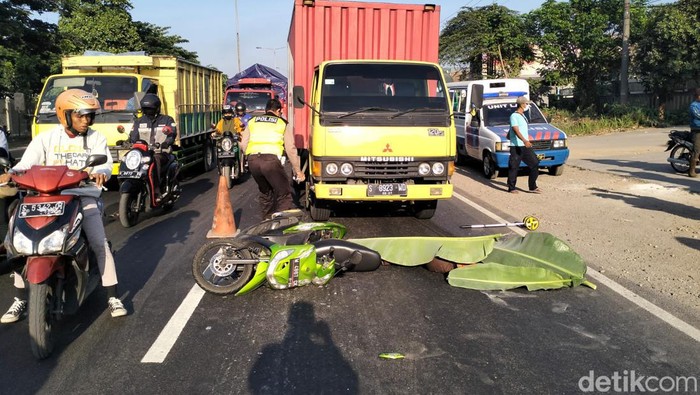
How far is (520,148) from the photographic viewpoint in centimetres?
1155

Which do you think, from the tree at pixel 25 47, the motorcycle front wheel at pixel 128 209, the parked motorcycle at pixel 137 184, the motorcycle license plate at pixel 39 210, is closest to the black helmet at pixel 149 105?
the parked motorcycle at pixel 137 184

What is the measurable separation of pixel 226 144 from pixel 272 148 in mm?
4574

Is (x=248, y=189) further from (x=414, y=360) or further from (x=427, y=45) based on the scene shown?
(x=414, y=360)

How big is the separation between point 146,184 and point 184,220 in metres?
0.79

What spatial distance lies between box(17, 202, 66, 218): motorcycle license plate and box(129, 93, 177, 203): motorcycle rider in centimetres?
484

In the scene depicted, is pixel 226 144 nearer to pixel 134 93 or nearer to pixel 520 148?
pixel 134 93

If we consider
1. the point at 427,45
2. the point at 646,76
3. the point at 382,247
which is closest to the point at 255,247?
the point at 382,247

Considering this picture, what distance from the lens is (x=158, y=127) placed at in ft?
29.7

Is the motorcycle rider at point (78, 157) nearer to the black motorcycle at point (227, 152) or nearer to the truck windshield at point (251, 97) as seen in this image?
the black motorcycle at point (227, 152)

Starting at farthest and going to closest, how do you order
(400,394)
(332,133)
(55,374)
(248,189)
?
(248,189), (332,133), (55,374), (400,394)

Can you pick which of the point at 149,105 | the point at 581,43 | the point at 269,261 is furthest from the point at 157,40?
the point at 269,261

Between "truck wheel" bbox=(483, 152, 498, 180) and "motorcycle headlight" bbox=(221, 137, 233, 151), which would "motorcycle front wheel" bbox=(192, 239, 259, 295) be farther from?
"truck wheel" bbox=(483, 152, 498, 180)

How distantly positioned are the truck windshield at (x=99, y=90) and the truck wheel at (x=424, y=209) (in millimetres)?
5549

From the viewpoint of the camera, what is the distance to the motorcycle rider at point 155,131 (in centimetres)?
891
